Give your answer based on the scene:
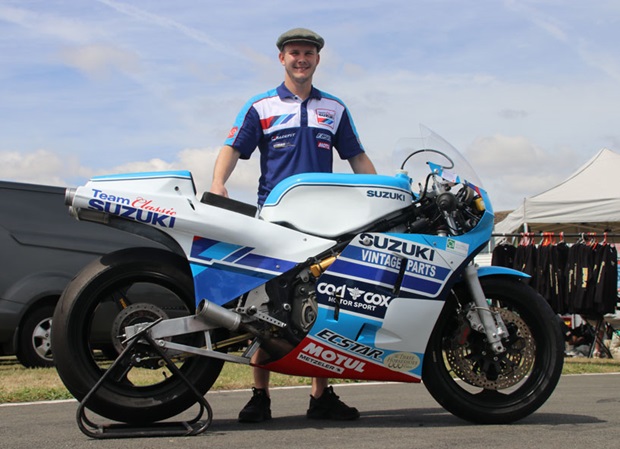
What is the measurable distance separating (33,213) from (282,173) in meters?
5.95

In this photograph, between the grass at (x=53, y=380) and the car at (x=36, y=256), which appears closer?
the grass at (x=53, y=380)

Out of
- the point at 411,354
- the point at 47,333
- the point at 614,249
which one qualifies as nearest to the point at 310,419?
the point at 411,354

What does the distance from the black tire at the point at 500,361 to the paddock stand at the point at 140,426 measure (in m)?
1.34

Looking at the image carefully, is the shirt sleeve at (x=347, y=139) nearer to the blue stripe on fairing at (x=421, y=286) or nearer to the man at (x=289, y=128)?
the man at (x=289, y=128)

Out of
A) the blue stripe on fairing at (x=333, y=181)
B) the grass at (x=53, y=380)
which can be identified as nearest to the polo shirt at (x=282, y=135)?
the blue stripe on fairing at (x=333, y=181)

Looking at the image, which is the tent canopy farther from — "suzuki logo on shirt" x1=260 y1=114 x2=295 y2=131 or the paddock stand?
the paddock stand

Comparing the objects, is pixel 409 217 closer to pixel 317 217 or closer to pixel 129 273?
pixel 317 217

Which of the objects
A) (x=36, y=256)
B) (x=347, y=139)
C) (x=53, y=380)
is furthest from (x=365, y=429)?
(x=36, y=256)

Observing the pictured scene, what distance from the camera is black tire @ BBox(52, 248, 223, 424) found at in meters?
4.54

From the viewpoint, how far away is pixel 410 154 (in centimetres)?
548

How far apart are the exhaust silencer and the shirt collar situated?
166cm

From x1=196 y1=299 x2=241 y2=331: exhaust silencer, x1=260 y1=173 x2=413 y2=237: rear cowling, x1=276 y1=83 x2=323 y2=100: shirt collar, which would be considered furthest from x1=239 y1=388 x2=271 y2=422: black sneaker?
x1=276 y1=83 x2=323 y2=100: shirt collar

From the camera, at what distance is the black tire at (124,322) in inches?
179

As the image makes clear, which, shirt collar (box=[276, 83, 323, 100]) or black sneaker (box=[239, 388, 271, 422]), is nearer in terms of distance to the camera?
black sneaker (box=[239, 388, 271, 422])
